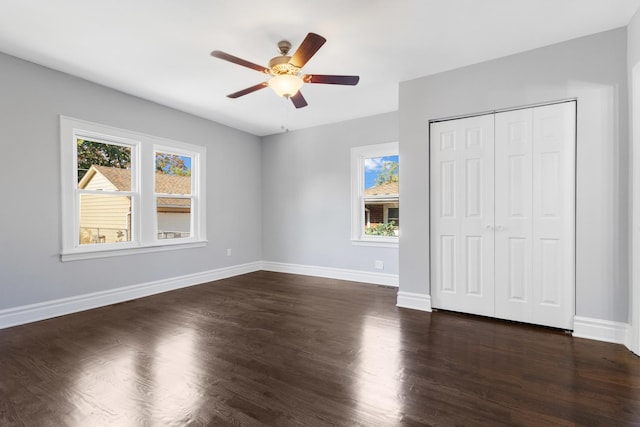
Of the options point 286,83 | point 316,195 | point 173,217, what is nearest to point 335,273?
point 316,195

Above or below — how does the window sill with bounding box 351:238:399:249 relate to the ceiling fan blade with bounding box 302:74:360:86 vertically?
below

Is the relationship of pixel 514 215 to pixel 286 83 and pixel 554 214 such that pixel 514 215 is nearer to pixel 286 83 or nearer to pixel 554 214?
pixel 554 214

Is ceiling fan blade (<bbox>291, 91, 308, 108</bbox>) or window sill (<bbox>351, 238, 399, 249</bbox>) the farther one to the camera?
window sill (<bbox>351, 238, 399, 249</bbox>)

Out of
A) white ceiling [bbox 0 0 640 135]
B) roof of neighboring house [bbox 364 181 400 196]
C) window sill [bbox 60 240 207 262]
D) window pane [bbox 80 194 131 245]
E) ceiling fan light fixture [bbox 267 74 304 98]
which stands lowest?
window sill [bbox 60 240 207 262]

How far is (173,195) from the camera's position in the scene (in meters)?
4.77

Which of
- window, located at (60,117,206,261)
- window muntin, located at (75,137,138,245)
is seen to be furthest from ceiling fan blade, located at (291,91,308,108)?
window muntin, located at (75,137,138,245)

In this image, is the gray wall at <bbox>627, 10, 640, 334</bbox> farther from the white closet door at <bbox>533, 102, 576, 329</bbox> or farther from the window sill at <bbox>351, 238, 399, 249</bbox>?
the window sill at <bbox>351, 238, 399, 249</bbox>

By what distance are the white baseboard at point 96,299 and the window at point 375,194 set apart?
8.54ft

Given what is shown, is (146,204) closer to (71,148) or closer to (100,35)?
(71,148)

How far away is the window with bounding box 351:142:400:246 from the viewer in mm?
4934

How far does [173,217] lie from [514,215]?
461cm

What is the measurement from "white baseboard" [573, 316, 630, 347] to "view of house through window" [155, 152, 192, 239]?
5107 mm

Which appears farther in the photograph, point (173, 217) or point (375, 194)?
point (375, 194)

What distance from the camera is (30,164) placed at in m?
3.26
